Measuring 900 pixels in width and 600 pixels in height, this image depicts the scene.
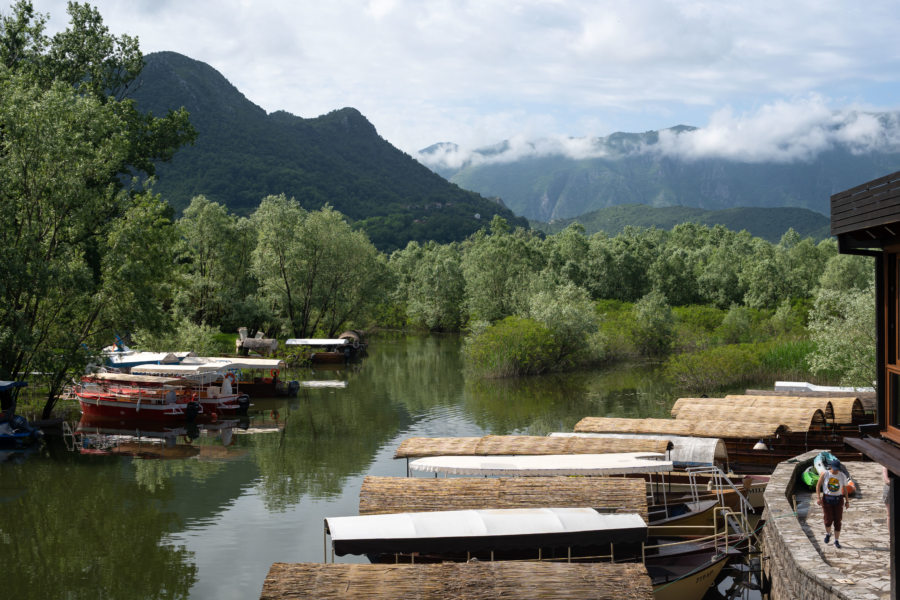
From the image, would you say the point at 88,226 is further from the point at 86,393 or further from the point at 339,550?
the point at 339,550

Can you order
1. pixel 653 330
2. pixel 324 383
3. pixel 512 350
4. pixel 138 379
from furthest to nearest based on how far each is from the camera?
pixel 653 330 → pixel 512 350 → pixel 324 383 → pixel 138 379

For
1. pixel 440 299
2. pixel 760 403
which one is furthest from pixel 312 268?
pixel 760 403

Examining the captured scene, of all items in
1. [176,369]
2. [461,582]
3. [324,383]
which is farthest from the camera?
[324,383]

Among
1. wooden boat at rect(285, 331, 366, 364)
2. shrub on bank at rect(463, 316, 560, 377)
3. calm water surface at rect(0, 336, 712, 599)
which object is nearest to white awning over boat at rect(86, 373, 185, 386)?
calm water surface at rect(0, 336, 712, 599)

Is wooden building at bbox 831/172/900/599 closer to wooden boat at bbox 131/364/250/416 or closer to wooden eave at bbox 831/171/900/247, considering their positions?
wooden eave at bbox 831/171/900/247

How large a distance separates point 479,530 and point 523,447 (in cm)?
685

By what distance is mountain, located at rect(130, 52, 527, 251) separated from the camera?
422 ft

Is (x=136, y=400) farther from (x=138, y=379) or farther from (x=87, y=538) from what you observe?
(x=87, y=538)

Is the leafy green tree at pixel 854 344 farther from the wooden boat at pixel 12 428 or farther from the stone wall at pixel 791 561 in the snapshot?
the wooden boat at pixel 12 428

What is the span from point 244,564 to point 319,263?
48492mm

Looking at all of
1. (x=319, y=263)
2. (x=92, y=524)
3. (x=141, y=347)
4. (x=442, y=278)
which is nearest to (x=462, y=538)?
(x=92, y=524)

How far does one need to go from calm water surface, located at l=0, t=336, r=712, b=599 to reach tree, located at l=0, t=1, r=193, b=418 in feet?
14.3

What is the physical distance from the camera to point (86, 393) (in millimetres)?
35812

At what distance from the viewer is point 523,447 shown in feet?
69.0
